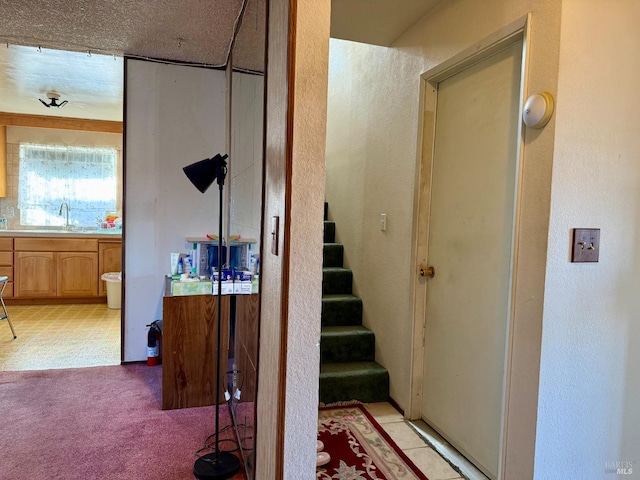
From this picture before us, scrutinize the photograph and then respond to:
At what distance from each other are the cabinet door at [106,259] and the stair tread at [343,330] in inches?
132

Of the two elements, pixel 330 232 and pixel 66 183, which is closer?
pixel 330 232

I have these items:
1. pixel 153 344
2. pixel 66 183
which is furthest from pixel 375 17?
pixel 66 183

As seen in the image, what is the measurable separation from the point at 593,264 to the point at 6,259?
5.61m

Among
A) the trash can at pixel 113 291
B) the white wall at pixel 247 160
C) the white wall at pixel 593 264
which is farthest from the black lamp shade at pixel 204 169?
the trash can at pixel 113 291

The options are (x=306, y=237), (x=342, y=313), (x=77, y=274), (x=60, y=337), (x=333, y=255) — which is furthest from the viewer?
(x=77, y=274)

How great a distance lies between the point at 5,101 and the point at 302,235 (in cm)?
506

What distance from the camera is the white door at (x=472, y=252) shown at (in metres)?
1.71

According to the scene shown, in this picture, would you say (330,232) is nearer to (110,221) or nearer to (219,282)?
(219,282)

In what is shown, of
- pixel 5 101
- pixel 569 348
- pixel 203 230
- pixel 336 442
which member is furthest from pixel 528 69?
pixel 5 101

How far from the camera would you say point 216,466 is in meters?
1.78

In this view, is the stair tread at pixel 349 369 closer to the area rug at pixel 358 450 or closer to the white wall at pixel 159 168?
the area rug at pixel 358 450

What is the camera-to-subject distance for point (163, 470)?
179 cm

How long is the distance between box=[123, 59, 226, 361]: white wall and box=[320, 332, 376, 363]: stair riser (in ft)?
4.42

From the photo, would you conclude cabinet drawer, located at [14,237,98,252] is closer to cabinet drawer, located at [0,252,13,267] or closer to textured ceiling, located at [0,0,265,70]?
cabinet drawer, located at [0,252,13,267]
